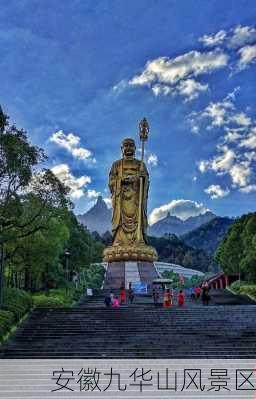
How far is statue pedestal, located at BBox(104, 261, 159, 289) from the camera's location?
34562mm

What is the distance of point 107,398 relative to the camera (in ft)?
38.0

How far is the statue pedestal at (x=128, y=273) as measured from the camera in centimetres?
3456

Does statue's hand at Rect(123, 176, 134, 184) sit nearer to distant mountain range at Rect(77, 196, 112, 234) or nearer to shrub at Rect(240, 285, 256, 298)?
shrub at Rect(240, 285, 256, 298)

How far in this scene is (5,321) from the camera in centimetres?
1786

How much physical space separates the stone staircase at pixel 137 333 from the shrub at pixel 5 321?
14.4 inches

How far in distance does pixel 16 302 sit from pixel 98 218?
126 metres

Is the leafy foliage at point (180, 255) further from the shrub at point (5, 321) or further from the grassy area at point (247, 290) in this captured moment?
the shrub at point (5, 321)

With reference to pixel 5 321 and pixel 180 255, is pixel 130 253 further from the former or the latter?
pixel 180 255

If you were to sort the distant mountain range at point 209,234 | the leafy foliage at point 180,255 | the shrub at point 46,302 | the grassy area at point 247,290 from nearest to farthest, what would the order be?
the shrub at point 46,302 < the grassy area at point 247,290 < the leafy foliage at point 180,255 < the distant mountain range at point 209,234

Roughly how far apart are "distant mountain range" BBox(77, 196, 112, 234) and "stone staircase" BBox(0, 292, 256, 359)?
400ft

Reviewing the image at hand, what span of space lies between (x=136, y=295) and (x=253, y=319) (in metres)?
10.1

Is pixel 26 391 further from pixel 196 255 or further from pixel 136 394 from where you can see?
pixel 196 255

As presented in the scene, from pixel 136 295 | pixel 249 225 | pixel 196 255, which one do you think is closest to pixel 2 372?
pixel 136 295

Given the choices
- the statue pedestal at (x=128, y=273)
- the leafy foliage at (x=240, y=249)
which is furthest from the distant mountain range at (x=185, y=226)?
the statue pedestal at (x=128, y=273)
